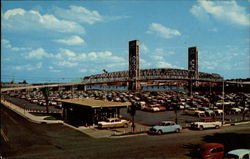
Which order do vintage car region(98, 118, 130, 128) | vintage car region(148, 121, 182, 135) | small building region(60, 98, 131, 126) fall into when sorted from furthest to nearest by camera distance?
Answer: small building region(60, 98, 131, 126) → vintage car region(98, 118, 130, 128) → vintage car region(148, 121, 182, 135)

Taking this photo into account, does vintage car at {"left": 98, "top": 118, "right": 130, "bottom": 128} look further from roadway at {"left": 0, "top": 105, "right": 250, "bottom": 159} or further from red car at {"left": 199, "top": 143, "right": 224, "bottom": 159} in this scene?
red car at {"left": 199, "top": 143, "right": 224, "bottom": 159}

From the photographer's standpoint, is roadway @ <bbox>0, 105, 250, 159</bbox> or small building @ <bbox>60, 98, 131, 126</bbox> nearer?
roadway @ <bbox>0, 105, 250, 159</bbox>

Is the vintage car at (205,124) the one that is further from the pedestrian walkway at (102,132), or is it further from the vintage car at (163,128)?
the pedestrian walkway at (102,132)

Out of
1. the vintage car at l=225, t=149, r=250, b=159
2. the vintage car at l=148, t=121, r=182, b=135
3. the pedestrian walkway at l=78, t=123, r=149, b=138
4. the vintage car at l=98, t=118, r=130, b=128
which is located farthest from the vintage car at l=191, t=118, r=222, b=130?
the vintage car at l=225, t=149, r=250, b=159

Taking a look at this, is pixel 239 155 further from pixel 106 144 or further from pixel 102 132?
pixel 102 132

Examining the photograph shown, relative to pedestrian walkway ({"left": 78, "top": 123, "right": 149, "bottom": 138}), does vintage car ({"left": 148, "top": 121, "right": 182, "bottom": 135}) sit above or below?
above

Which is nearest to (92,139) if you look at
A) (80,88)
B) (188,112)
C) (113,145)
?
(113,145)

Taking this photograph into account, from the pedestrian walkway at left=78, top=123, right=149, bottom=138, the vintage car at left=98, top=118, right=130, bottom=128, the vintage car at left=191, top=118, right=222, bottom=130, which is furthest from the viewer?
the vintage car at left=98, top=118, right=130, bottom=128
